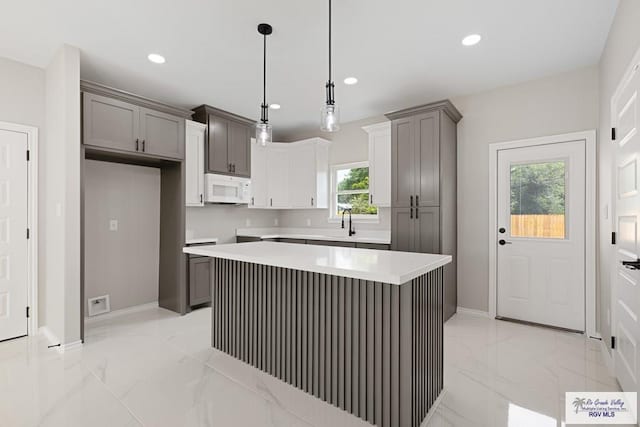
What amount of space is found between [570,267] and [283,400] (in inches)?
124

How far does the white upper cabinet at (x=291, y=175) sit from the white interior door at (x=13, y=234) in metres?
2.63

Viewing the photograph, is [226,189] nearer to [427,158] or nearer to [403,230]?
[403,230]

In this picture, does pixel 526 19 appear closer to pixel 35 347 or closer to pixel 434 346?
pixel 434 346

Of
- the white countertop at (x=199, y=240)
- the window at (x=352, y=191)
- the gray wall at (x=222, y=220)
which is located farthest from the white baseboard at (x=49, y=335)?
the window at (x=352, y=191)

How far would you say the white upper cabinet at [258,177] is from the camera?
4996 millimetres

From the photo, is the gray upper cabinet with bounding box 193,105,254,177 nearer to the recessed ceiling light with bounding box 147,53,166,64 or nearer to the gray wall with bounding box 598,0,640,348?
the recessed ceiling light with bounding box 147,53,166,64

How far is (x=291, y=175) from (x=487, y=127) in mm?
2922

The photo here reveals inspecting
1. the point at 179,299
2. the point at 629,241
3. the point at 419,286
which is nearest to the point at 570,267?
the point at 629,241

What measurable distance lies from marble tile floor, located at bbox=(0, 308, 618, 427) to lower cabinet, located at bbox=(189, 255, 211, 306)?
811 mm

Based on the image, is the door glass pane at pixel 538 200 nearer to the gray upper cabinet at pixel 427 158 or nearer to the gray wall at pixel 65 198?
the gray upper cabinet at pixel 427 158

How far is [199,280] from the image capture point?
161 inches

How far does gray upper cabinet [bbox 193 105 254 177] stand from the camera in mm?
4258

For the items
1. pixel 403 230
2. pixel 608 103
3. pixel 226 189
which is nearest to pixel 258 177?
pixel 226 189

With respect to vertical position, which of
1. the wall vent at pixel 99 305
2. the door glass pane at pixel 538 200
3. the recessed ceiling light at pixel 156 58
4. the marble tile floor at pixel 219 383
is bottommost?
the marble tile floor at pixel 219 383
